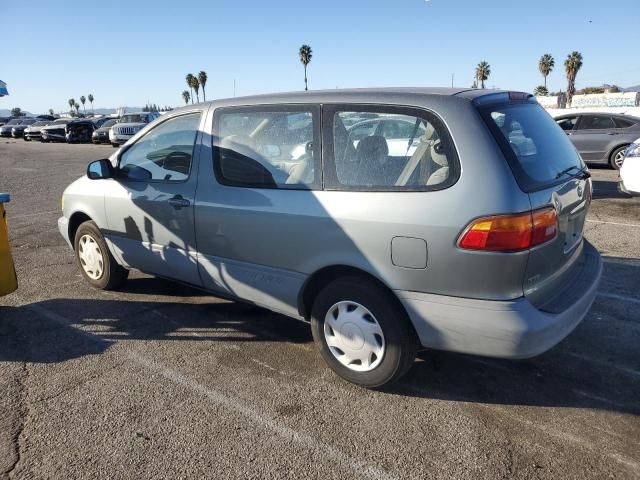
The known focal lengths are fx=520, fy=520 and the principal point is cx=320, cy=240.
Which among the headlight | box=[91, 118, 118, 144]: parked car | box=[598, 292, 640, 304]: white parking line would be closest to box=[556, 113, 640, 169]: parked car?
the headlight

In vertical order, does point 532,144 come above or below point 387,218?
above

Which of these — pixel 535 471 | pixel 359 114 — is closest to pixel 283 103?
pixel 359 114

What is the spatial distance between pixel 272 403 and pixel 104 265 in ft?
8.66

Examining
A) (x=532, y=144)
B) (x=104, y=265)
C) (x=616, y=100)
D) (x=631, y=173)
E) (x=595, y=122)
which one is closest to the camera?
(x=532, y=144)

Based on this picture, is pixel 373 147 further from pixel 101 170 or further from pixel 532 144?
pixel 101 170

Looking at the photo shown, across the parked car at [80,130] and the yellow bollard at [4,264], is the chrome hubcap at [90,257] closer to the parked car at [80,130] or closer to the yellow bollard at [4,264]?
the yellow bollard at [4,264]

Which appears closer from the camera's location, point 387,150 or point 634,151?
point 387,150

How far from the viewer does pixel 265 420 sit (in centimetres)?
294

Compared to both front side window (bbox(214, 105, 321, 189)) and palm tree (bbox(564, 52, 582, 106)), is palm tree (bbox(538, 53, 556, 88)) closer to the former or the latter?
palm tree (bbox(564, 52, 582, 106))

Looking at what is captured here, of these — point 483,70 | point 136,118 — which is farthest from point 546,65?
point 136,118

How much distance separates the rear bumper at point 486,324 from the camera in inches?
105

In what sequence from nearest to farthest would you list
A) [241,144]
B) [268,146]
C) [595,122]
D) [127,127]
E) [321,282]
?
[321,282], [268,146], [241,144], [595,122], [127,127]

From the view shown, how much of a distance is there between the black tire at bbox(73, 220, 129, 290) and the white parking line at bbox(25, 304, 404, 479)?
3.29 feet

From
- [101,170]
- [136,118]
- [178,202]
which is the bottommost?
[178,202]
